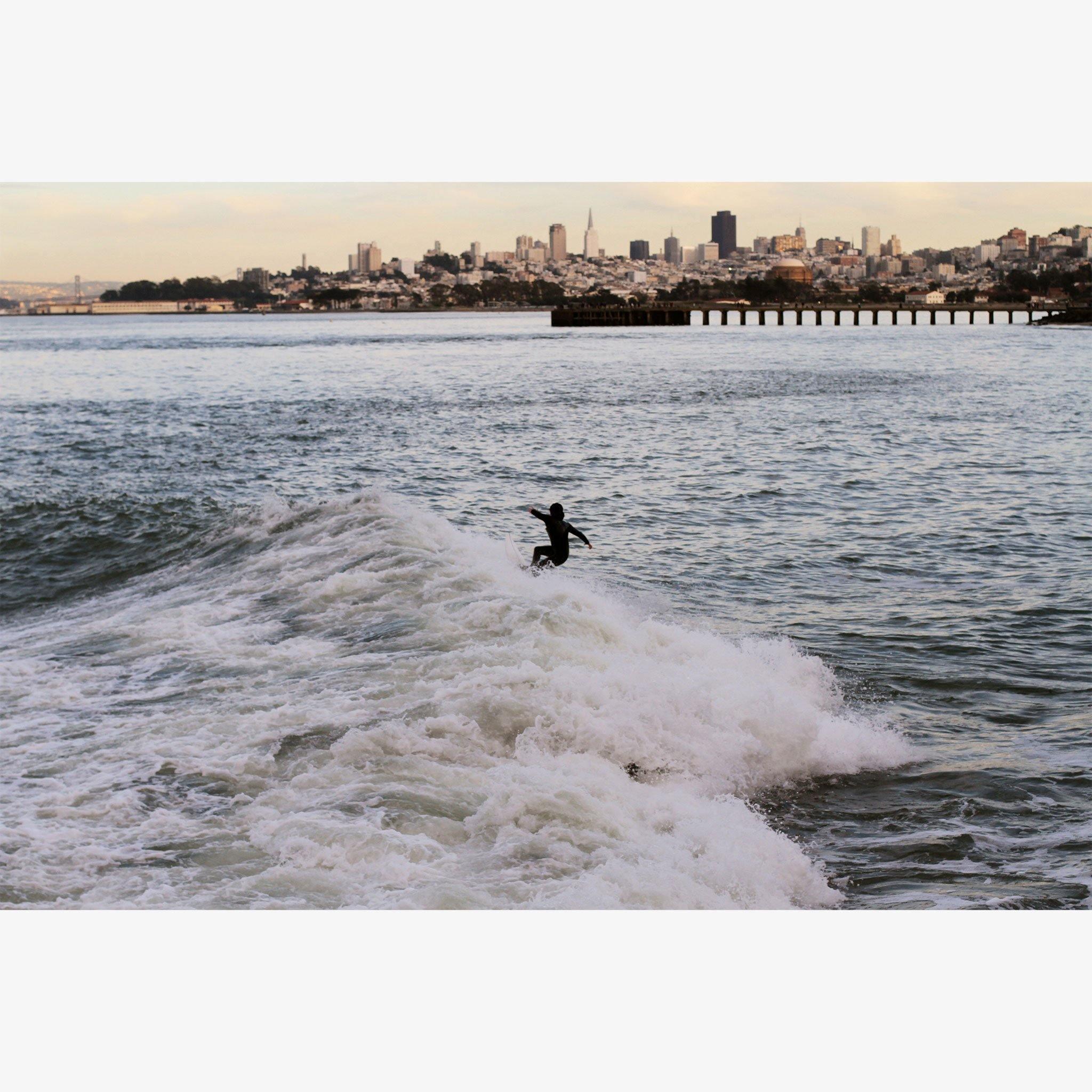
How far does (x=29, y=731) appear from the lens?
1005cm

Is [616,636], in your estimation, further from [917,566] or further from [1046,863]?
[917,566]

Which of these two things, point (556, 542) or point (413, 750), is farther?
point (556, 542)

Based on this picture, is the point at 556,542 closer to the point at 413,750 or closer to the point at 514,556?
the point at 514,556

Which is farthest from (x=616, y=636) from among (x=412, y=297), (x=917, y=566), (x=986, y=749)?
(x=412, y=297)

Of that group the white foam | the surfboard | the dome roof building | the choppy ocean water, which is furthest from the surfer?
the dome roof building

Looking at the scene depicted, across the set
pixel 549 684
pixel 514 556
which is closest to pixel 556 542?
pixel 514 556

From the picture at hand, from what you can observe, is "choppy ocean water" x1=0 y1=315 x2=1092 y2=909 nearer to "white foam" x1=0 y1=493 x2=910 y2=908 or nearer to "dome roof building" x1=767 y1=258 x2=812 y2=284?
"white foam" x1=0 y1=493 x2=910 y2=908

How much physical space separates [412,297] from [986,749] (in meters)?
118

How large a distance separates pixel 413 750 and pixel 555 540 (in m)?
6.30

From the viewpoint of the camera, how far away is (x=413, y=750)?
898cm

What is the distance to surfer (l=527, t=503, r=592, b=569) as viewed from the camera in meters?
14.6

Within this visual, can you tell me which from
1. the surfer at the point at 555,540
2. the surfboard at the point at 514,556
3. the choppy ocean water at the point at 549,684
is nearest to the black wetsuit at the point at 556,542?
the surfer at the point at 555,540

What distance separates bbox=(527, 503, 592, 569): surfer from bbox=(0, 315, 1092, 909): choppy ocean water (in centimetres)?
47

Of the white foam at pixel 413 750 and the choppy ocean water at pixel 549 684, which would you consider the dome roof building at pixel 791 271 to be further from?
the white foam at pixel 413 750
